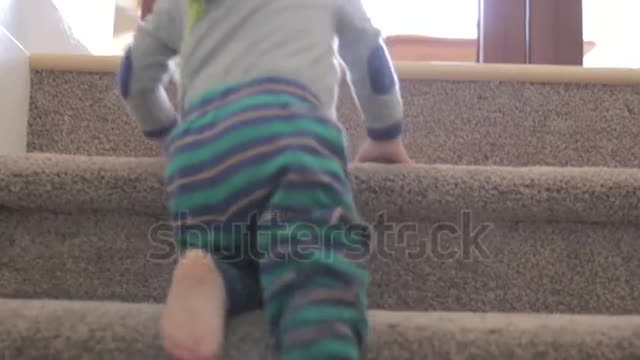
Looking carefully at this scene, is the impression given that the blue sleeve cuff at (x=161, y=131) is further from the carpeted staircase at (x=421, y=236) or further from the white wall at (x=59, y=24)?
the white wall at (x=59, y=24)

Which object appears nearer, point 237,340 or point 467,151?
point 237,340

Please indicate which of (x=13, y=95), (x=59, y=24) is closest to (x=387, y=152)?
(x=13, y=95)

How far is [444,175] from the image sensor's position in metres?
1.10

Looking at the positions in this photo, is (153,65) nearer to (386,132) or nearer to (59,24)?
(386,132)

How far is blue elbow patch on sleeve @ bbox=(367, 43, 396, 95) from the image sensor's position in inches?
40.7

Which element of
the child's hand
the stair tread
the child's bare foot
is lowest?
the child's bare foot

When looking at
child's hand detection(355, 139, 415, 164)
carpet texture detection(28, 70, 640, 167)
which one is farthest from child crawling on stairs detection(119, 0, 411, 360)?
carpet texture detection(28, 70, 640, 167)

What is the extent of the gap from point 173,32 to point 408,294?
1.50 feet

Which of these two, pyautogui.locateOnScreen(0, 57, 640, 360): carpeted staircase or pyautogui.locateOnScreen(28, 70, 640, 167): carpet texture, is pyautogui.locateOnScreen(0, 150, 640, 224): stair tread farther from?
pyautogui.locateOnScreen(28, 70, 640, 167): carpet texture

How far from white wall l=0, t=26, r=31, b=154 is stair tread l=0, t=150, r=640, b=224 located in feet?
0.95

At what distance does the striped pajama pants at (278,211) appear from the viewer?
2.68 feet

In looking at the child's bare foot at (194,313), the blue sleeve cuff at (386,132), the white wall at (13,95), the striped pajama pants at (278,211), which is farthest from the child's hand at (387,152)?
the white wall at (13,95)

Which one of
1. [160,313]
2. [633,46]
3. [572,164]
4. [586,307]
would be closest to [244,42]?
[160,313]

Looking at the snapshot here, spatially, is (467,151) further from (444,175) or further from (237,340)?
(237,340)
